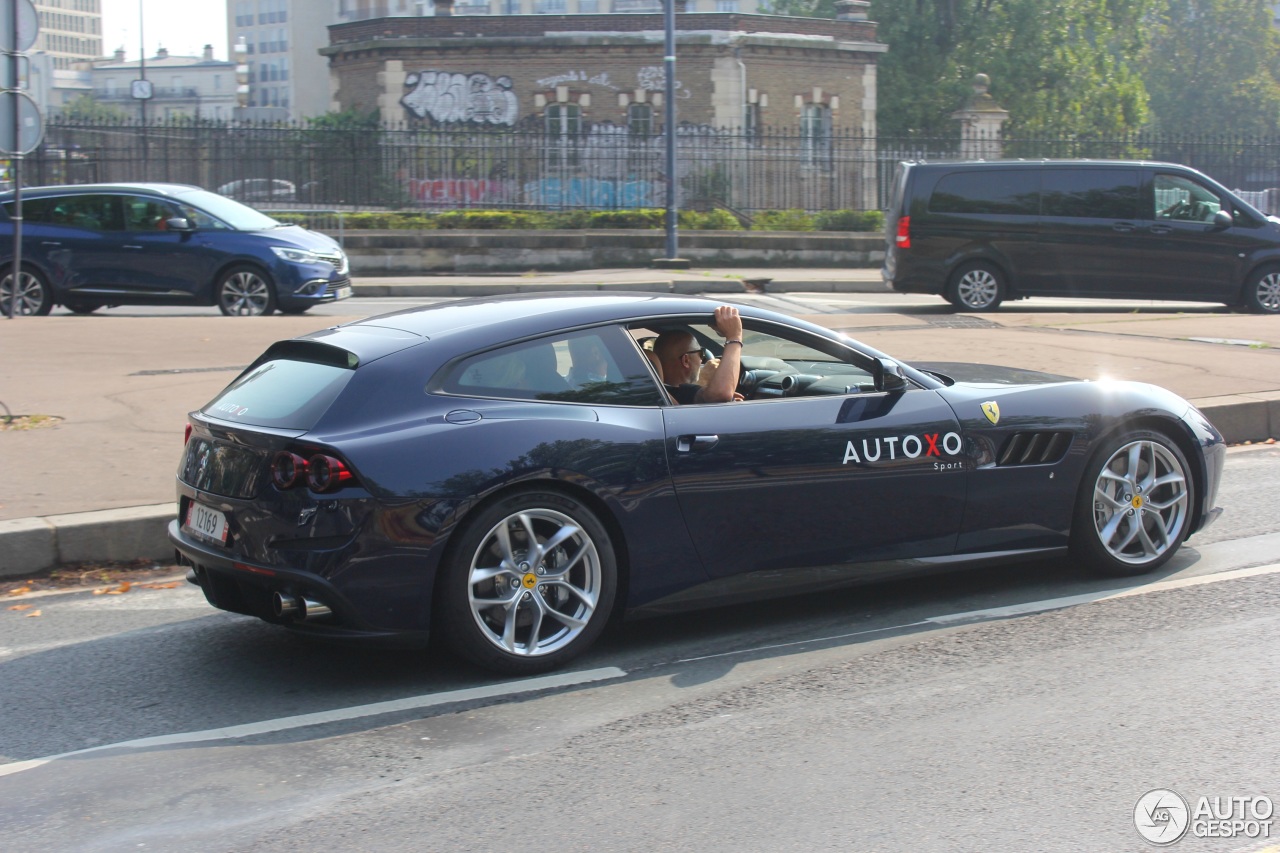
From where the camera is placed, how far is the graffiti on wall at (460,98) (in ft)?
133

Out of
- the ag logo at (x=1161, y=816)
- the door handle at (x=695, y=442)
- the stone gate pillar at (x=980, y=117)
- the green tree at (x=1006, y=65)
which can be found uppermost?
the green tree at (x=1006, y=65)

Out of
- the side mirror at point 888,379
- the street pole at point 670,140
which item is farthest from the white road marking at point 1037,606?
the street pole at point 670,140

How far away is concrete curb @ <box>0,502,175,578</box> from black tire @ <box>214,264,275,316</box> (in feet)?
31.0

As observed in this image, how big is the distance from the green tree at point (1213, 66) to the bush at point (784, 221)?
181ft

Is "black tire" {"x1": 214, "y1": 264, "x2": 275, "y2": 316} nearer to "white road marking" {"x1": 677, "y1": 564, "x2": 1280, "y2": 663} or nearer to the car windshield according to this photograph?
the car windshield

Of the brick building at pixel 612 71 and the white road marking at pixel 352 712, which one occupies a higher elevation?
the brick building at pixel 612 71

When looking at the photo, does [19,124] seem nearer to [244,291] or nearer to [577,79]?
[244,291]

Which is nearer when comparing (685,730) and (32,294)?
(685,730)

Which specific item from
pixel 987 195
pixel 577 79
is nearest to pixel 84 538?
pixel 987 195

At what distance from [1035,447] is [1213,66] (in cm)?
8044

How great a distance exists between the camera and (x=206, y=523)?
469 centimetres

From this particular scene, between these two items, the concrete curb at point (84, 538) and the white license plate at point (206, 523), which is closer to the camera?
the white license plate at point (206, 523)

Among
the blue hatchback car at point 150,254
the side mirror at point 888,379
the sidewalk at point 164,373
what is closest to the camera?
the side mirror at point 888,379

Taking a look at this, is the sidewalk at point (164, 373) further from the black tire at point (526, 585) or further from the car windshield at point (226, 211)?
the black tire at point (526, 585)
